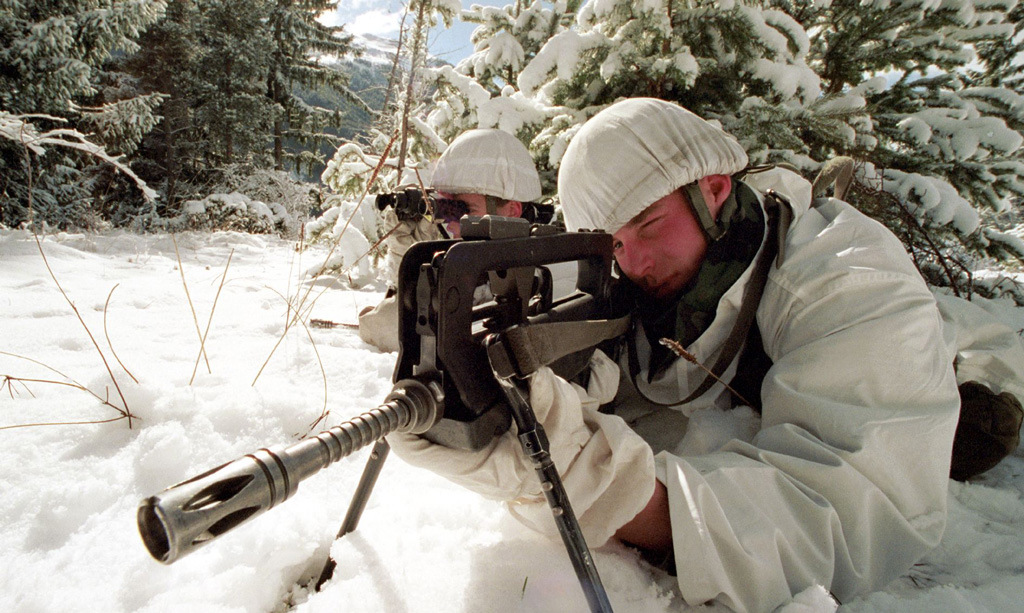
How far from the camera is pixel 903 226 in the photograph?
351 cm

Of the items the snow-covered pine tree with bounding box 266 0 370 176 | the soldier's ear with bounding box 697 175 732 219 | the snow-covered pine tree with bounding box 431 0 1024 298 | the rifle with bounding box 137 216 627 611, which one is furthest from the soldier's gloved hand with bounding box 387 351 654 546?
the snow-covered pine tree with bounding box 266 0 370 176

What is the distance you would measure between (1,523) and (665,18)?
A: 3.82 meters

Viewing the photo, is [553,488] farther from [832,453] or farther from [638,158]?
[638,158]

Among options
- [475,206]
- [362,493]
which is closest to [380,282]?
[475,206]

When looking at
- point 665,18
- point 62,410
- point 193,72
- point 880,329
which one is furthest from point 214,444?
point 193,72

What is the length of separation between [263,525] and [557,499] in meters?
0.80

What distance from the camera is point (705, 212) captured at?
59.6 inches

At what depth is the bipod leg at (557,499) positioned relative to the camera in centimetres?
78

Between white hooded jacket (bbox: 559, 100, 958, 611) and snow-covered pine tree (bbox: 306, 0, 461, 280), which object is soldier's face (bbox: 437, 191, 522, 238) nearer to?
snow-covered pine tree (bbox: 306, 0, 461, 280)

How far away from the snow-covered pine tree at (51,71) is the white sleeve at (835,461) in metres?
8.85

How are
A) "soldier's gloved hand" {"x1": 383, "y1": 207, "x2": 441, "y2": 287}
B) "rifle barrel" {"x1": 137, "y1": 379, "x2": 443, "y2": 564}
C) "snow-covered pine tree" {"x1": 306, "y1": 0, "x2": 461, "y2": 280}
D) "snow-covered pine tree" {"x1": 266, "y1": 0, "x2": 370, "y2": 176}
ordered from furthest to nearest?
"snow-covered pine tree" {"x1": 266, "y1": 0, "x2": 370, "y2": 176} < "snow-covered pine tree" {"x1": 306, "y1": 0, "x2": 461, "y2": 280} < "soldier's gloved hand" {"x1": 383, "y1": 207, "x2": 441, "y2": 287} < "rifle barrel" {"x1": 137, "y1": 379, "x2": 443, "y2": 564}

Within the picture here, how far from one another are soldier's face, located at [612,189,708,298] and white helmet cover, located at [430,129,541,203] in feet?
4.98

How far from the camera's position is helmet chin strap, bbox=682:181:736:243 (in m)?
1.51

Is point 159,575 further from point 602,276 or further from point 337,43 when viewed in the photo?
point 337,43
